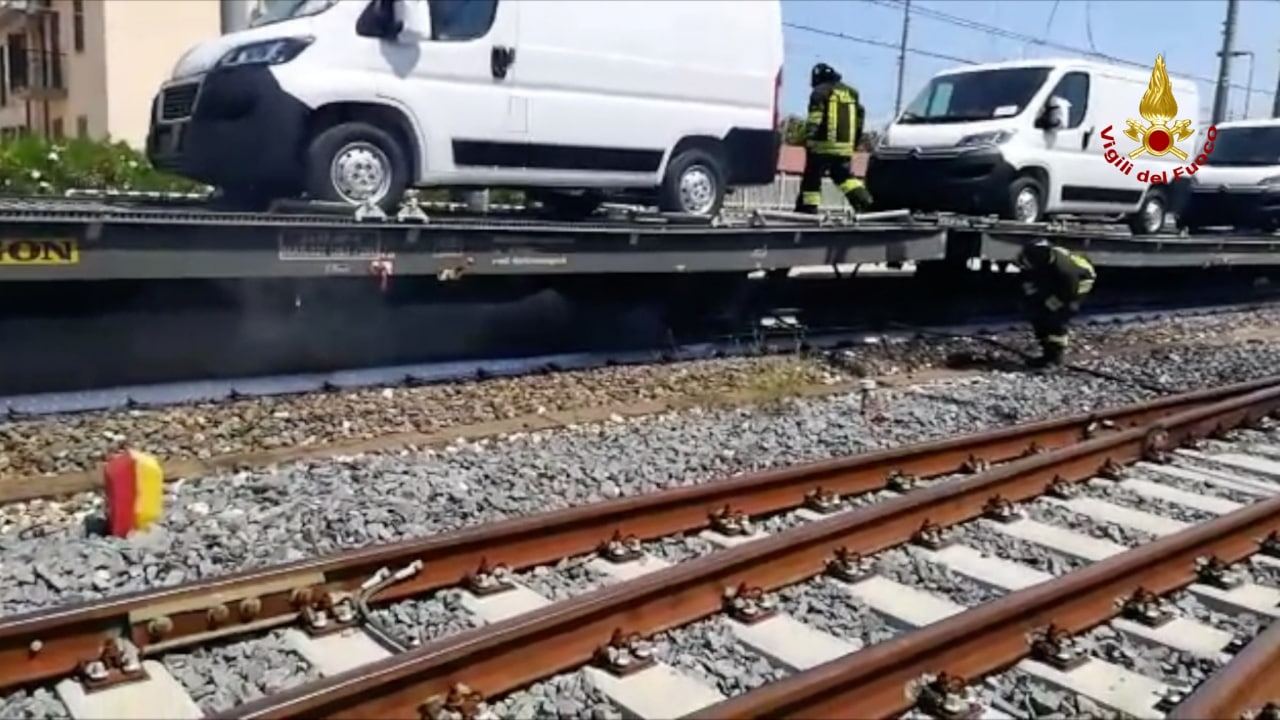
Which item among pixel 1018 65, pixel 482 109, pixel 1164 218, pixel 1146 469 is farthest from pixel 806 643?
pixel 1164 218

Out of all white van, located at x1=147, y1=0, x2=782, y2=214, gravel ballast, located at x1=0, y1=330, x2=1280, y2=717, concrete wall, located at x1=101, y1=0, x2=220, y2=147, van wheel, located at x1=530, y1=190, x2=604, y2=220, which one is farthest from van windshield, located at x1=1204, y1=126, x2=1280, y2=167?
concrete wall, located at x1=101, y1=0, x2=220, y2=147

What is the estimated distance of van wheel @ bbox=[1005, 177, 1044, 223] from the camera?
12.7 m

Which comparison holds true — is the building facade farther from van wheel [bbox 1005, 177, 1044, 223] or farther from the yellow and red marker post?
the yellow and red marker post

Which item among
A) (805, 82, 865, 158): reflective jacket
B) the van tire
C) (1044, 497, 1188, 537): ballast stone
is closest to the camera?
(1044, 497, 1188, 537): ballast stone

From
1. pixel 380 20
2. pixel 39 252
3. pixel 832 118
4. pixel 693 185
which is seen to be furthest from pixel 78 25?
pixel 39 252

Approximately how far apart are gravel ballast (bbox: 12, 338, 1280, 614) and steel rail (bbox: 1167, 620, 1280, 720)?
2.01 metres

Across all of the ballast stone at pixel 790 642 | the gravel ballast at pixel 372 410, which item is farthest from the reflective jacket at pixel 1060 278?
the ballast stone at pixel 790 642

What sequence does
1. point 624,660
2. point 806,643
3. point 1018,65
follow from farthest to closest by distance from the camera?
point 1018,65, point 806,643, point 624,660

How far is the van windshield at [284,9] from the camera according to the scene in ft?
26.2

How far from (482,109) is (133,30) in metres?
24.2

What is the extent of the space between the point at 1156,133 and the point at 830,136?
18.1ft

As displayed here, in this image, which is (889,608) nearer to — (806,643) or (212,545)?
(806,643)

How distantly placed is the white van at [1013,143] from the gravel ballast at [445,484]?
454 centimetres

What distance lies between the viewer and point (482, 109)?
28.5ft
